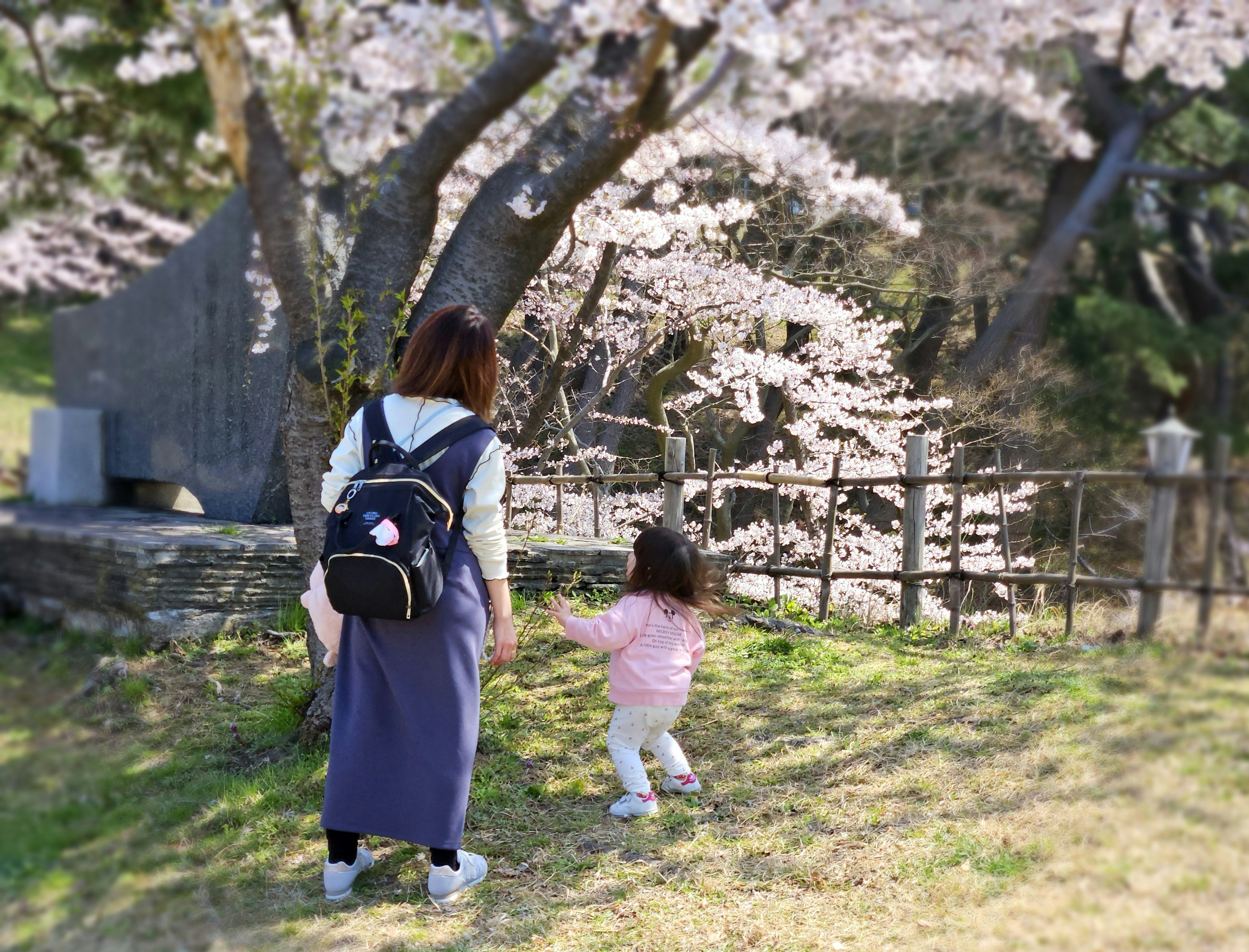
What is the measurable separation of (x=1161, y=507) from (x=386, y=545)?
1.61 meters

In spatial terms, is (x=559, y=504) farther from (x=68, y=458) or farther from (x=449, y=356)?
(x=68, y=458)

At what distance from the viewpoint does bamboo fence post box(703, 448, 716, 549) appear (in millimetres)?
5465

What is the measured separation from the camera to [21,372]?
1.64 m

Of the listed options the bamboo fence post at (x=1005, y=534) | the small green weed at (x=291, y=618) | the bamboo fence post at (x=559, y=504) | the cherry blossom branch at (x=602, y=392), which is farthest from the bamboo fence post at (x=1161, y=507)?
the bamboo fence post at (x=559, y=504)

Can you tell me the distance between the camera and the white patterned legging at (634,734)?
3230mm

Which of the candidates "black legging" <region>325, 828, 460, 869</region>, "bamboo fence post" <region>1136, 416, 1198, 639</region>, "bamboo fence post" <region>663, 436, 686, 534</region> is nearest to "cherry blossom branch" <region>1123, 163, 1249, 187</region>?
"bamboo fence post" <region>1136, 416, 1198, 639</region>

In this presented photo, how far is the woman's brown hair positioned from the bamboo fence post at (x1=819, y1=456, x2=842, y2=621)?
8.05 feet

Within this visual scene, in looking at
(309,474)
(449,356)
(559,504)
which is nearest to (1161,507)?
(449,356)

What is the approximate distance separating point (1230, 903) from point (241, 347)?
95.1 inches

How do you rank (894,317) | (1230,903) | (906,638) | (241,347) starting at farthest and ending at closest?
1. (906,638)
2. (894,317)
3. (241,347)
4. (1230,903)

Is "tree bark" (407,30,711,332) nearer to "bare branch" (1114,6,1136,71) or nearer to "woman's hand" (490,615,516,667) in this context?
"bare branch" (1114,6,1136,71)

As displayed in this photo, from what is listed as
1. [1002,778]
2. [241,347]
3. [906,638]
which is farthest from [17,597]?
[906,638]

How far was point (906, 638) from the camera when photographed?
14.8 feet

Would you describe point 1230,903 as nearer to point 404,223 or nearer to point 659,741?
point 659,741
